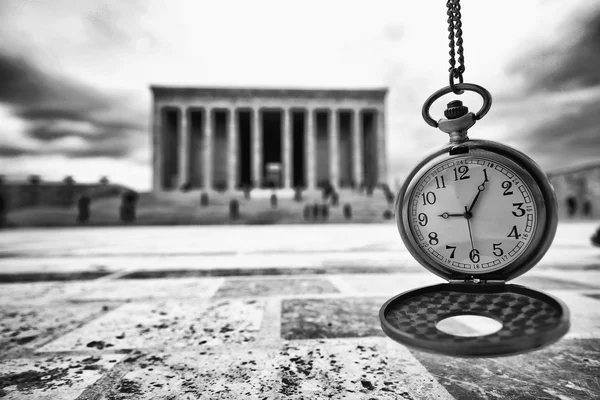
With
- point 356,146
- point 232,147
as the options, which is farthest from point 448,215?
point 232,147

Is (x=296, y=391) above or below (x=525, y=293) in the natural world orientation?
below

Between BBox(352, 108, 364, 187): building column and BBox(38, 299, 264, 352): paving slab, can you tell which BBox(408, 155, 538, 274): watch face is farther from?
BBox(352, 108, 364, 187): building column

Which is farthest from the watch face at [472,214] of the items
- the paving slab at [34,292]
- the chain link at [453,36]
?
the paving slab at [34,292]

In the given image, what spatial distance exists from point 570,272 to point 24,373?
505 centimetres

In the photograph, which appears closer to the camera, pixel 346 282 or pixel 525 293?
pixel 525 293

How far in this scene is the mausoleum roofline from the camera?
42094mm

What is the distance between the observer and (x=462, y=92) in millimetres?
1197

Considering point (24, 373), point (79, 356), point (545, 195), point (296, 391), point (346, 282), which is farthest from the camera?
point (346, 282)

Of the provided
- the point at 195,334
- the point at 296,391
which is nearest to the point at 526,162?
the point at 296,391

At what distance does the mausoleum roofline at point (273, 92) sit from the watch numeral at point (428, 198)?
43169 mm

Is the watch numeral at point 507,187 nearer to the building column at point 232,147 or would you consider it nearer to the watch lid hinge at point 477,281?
the watch lid hinge at point 477,281

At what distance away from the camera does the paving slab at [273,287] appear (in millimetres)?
2984

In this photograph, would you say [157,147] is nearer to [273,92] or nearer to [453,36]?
[273,92]

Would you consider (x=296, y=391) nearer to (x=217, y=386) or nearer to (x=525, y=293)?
(x=217, y=386)
